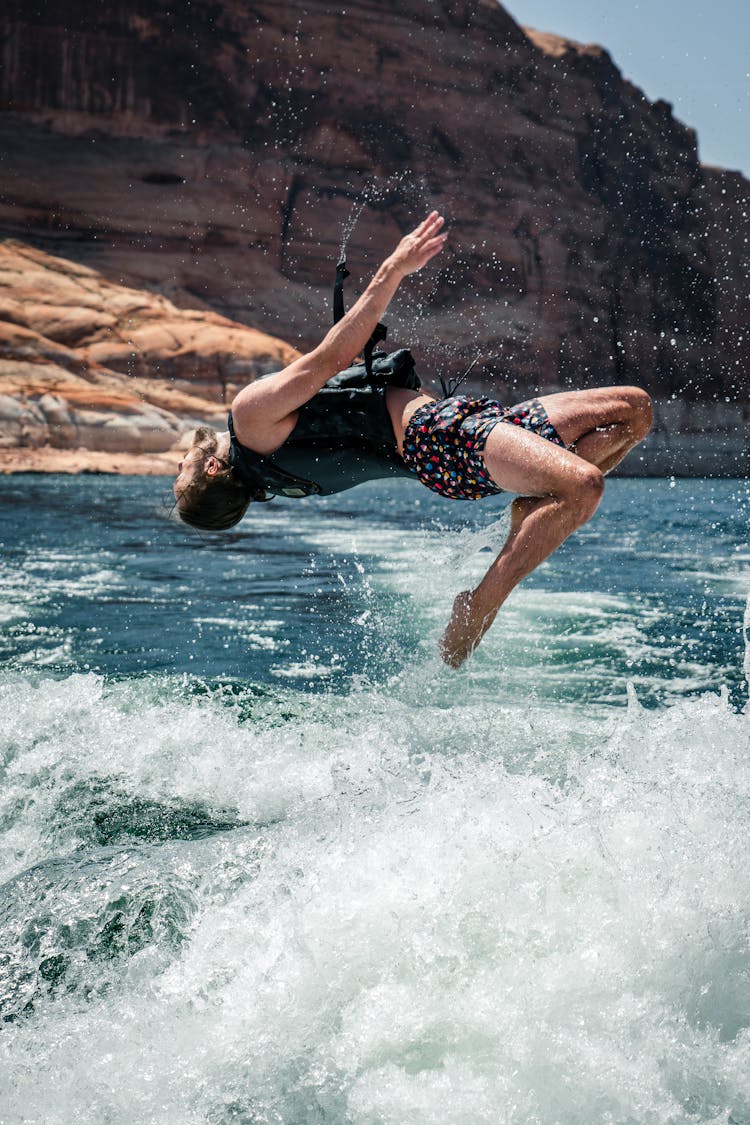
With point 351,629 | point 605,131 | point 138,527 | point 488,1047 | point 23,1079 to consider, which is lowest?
point 138,527

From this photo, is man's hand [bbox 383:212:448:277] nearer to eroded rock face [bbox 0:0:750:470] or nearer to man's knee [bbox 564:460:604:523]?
man's knee [bbox 564:460:604:523]

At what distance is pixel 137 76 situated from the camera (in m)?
45.4

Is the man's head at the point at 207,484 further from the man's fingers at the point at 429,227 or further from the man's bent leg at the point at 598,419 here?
the man's bent leg at the point at 598,419

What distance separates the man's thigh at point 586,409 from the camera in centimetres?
329

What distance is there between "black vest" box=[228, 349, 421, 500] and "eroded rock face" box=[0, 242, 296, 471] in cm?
2607

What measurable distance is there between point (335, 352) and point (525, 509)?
79 centimetres

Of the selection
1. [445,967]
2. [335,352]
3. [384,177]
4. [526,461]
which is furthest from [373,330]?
[384,177]

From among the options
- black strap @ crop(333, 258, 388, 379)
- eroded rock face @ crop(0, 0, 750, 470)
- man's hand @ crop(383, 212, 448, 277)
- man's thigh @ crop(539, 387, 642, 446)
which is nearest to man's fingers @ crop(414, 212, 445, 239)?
man's hand @ crop(383, 212, 448, 277)

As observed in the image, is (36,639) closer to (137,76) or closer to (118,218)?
(118,218)

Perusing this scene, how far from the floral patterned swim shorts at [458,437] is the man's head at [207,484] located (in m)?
0.58

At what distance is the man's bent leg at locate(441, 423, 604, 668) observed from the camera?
121 inches

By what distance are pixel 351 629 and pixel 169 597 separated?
2.16 m

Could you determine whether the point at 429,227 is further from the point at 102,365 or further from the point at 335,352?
the point at 102,365

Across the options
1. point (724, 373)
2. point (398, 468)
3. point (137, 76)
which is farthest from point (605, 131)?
point (398, 468)
